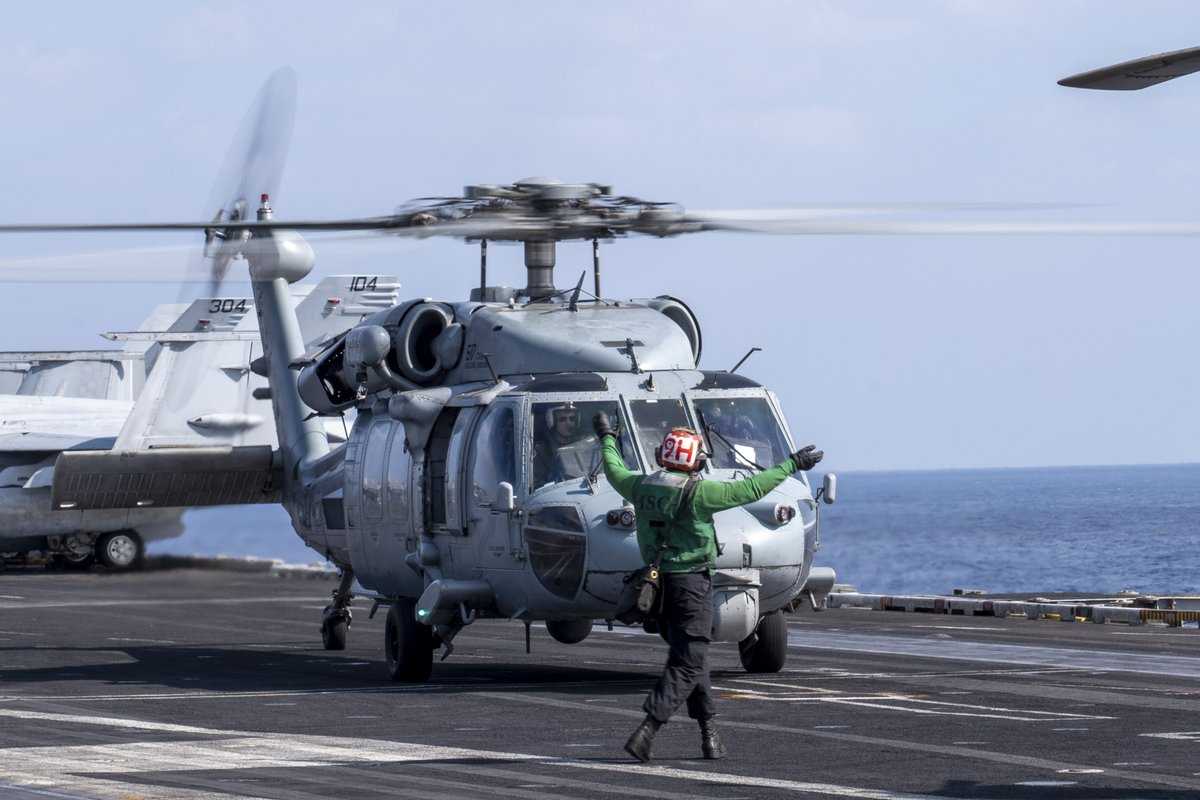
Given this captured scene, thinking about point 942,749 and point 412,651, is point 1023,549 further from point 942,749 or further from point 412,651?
point 942,749

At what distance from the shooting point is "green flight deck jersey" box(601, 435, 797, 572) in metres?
10.9

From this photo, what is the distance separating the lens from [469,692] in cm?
1517

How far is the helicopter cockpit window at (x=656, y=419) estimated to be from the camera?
15.2 m

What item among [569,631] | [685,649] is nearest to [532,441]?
[569,631]

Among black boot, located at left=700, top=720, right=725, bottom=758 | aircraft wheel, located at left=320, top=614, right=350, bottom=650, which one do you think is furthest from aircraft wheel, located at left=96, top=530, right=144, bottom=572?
black boot, located at left=700, top=720, right=725, bottom=758

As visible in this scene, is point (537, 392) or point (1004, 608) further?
point (1004, 608)

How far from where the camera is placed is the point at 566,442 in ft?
49.7

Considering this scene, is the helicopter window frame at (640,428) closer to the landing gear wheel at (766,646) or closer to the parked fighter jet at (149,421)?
the landing gear wheel at (766,646)

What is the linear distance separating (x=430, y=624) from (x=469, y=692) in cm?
82

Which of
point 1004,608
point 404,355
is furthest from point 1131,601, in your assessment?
point 404,355

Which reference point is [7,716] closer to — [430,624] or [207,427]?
[430,624]

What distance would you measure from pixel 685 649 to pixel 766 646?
567 cm

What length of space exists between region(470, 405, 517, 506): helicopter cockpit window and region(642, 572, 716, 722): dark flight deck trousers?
4424 millimetres

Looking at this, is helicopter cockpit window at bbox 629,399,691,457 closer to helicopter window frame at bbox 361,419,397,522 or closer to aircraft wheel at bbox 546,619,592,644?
aircraft wheel at bbox 546,619,592,644
